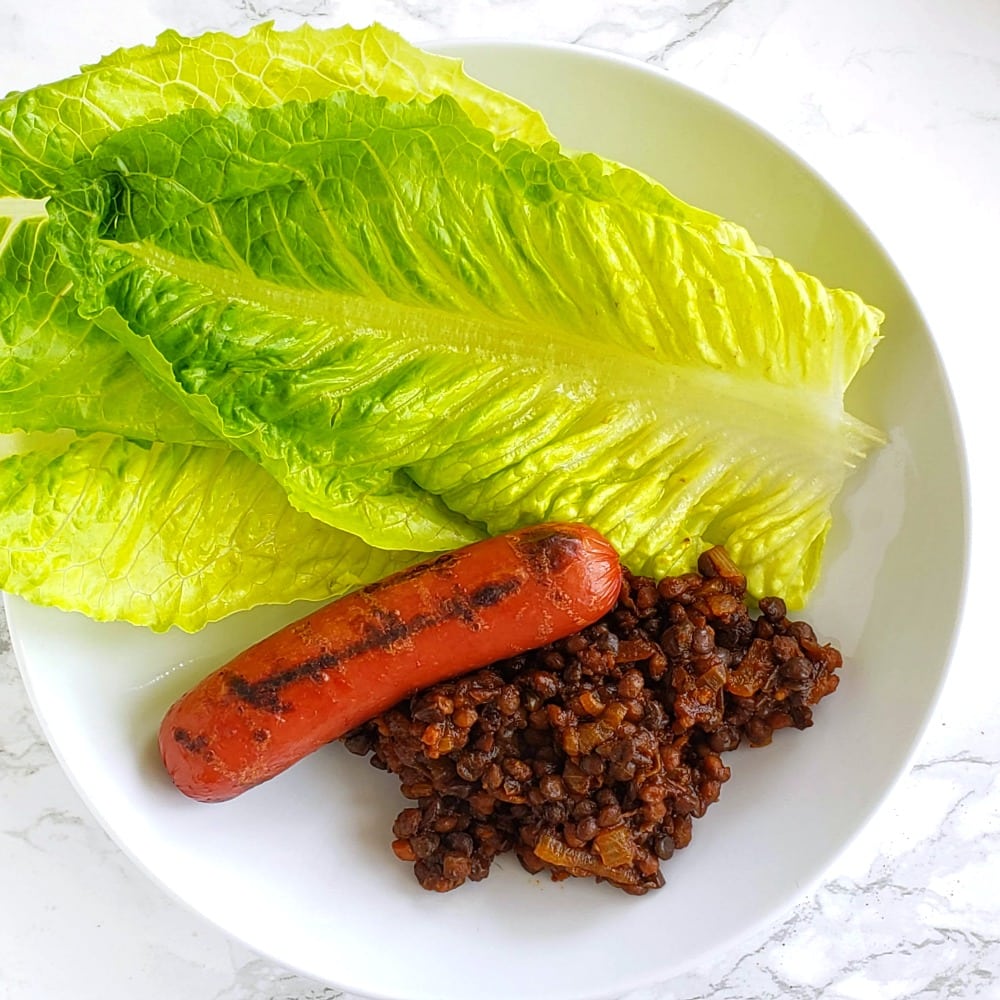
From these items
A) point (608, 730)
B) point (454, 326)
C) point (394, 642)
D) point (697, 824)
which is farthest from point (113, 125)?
point (697, 824)

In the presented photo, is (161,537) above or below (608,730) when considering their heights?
below

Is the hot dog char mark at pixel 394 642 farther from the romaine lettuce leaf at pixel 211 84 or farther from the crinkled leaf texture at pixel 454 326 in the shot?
the romaine lettuce leaf at pixel 211 84

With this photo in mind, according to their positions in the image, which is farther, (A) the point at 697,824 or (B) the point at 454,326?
(A) the point at 697,824

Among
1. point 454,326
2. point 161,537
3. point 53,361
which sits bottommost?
point 161,537

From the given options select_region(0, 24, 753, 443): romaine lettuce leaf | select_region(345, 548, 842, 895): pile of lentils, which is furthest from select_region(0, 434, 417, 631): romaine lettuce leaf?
select_region(345, 548, 842, 895): pile of lentils

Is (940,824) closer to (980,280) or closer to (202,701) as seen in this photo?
(980,280)

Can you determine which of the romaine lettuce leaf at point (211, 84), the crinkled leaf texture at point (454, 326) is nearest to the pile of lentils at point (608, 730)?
the crinkled leaf texture at point (454, 326)

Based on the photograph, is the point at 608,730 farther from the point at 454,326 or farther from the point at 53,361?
the point at 53,361
